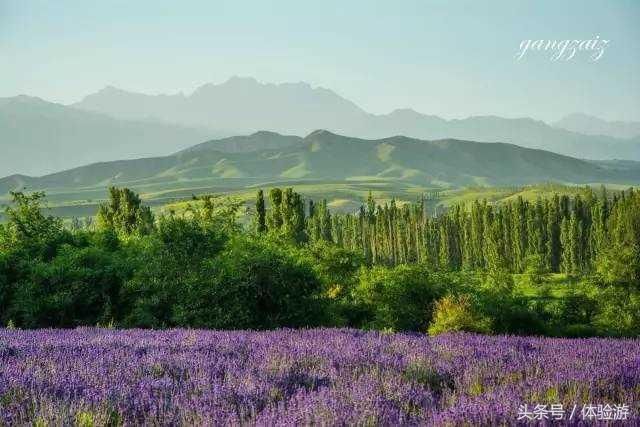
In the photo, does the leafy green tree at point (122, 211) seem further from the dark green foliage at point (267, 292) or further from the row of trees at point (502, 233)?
the dark green foliage at point (267, 292)

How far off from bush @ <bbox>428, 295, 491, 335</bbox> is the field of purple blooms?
1075 cm

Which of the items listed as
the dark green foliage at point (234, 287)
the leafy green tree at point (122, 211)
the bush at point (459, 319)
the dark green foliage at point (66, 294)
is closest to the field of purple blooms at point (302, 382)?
the dark green foliage at point (234, 287)

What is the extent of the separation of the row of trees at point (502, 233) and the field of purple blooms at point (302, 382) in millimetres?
66903

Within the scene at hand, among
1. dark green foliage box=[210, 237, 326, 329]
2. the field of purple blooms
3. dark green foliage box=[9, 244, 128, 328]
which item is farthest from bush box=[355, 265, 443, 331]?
the field of purple blooms

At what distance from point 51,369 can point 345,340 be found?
369cm

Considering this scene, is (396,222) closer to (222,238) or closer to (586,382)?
(222,238)

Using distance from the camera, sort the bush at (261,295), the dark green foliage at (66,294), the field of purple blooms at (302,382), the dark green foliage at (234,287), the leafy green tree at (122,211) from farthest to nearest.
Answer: the leafy green tree at (122,211) < the dark green foliage at (66,294) < the dark green foliage at (234,287) < the bush at (261,295) < the field of purple blooms at (302,382)

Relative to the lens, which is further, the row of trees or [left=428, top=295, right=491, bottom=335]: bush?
the row of trees

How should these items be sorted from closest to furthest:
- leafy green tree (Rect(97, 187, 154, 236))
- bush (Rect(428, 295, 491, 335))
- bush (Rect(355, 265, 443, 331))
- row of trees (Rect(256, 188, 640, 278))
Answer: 1. bush (Rect(428, 295, 491, 335))
2. bush (Rect(355, 265, 443, 331))
3. leafy green tree (Rect(97, 187, 154, 236))
4. row of trees (Rect(256, 188, 640, 278))

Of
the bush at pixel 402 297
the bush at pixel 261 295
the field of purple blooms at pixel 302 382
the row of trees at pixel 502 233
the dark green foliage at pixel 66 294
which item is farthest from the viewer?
the row of trees at pixel 502 233

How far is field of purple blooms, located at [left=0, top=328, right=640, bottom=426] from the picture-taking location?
3912mm

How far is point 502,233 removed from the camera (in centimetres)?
10638

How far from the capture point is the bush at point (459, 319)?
18.2 meters

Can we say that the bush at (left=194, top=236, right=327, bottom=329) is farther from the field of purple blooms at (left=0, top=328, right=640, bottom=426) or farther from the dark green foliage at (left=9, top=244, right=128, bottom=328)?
the field of purple blooms at (left=0, top=328, right=640, bottom=426)
